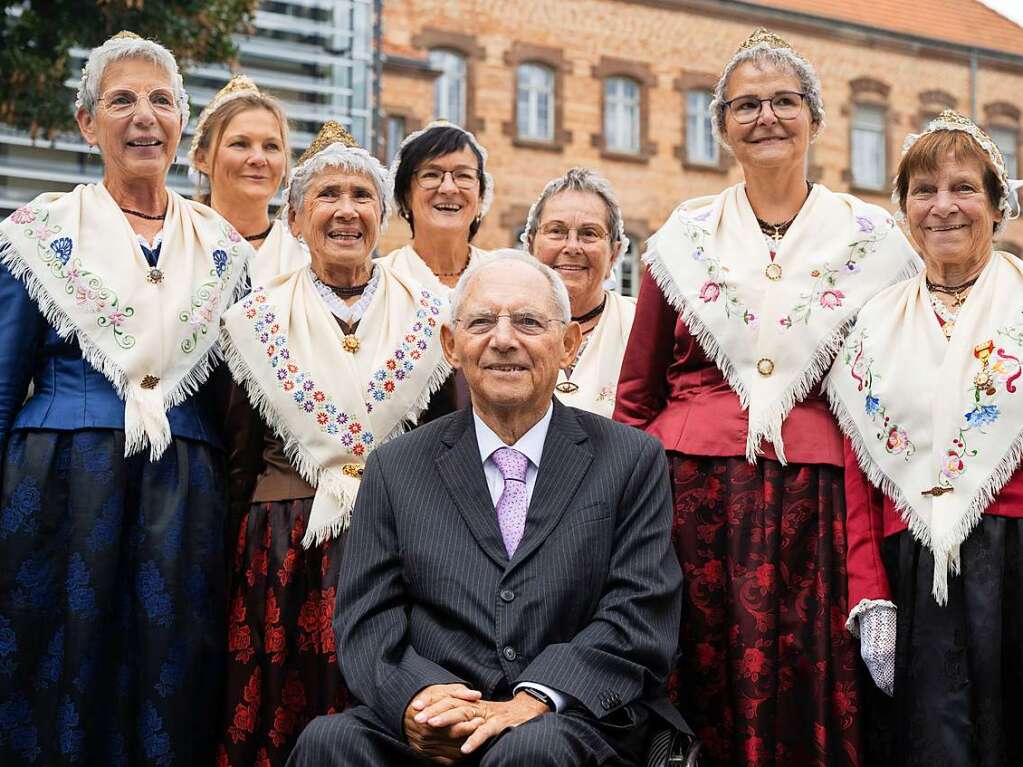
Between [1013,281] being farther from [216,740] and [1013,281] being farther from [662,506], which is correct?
[216,740]

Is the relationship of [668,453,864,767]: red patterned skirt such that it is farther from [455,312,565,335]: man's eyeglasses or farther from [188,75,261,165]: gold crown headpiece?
[188,75,261,165]: gold crown headpiece

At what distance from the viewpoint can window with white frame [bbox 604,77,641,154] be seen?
84.1 ft

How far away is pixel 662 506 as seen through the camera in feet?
12.4

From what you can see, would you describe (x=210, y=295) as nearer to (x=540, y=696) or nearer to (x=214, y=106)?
(x=214, y=106)

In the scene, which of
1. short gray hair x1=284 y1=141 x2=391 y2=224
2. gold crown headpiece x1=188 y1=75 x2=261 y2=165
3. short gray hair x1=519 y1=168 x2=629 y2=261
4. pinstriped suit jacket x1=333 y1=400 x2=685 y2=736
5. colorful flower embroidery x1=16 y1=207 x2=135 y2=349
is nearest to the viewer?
pinstriped suit jacket x1=333 y1=400 x2=685 y2=736

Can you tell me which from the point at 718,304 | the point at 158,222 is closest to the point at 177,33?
the point at 158,222

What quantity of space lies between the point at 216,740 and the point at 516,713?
1.30m

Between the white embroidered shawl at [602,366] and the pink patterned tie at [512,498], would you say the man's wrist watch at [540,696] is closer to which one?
the pink patterned tie at [512,498]

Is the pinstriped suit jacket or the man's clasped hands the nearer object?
the man's clasped hands

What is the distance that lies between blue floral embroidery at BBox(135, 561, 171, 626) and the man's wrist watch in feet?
4.06

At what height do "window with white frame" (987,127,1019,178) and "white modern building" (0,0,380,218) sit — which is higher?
"window with white frame" (987,127,1019,178)

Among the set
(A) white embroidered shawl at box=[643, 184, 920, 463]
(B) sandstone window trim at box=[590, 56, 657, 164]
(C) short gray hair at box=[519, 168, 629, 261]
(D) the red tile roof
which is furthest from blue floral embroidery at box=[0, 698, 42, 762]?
(D) the red tile roof

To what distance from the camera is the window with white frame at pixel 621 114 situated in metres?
25.6

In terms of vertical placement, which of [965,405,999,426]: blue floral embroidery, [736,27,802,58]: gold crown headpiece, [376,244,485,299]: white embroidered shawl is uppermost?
[736,27,802,58]: gold crown headpiece
